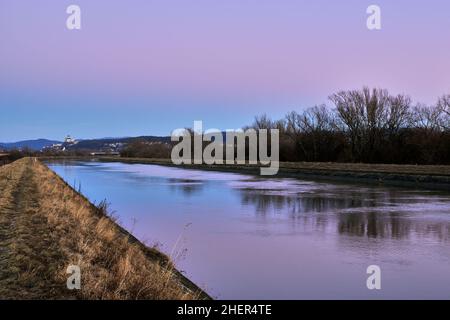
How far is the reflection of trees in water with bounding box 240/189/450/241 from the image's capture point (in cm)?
1159

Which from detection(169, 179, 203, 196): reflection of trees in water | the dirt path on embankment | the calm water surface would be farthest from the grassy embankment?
detection(169, 179, 203, 196): reflection of trees in water

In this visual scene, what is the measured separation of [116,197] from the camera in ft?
70.7

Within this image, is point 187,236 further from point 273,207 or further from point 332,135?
point 332,135

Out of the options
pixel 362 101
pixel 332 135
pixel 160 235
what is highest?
pixel 362 101

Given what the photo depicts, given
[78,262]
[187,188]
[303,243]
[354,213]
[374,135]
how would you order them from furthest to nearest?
[374,135] → [187,188] → [354,213] → [303,243] → [78,262]

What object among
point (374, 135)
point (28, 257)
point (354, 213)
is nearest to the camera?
point (28, 257)

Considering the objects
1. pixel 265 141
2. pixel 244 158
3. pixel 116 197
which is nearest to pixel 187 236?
pixel 116 197

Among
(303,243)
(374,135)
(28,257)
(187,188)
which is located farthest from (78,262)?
(374,135)

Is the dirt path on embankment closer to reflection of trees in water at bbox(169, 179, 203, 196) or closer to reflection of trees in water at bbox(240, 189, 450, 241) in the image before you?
reflection of trees in water at bbox(240, 189, 450, 241)

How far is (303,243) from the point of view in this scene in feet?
33.8

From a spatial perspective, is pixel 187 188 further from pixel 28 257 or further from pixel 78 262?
pixel 78 262

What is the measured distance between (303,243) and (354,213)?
16.7 feet
